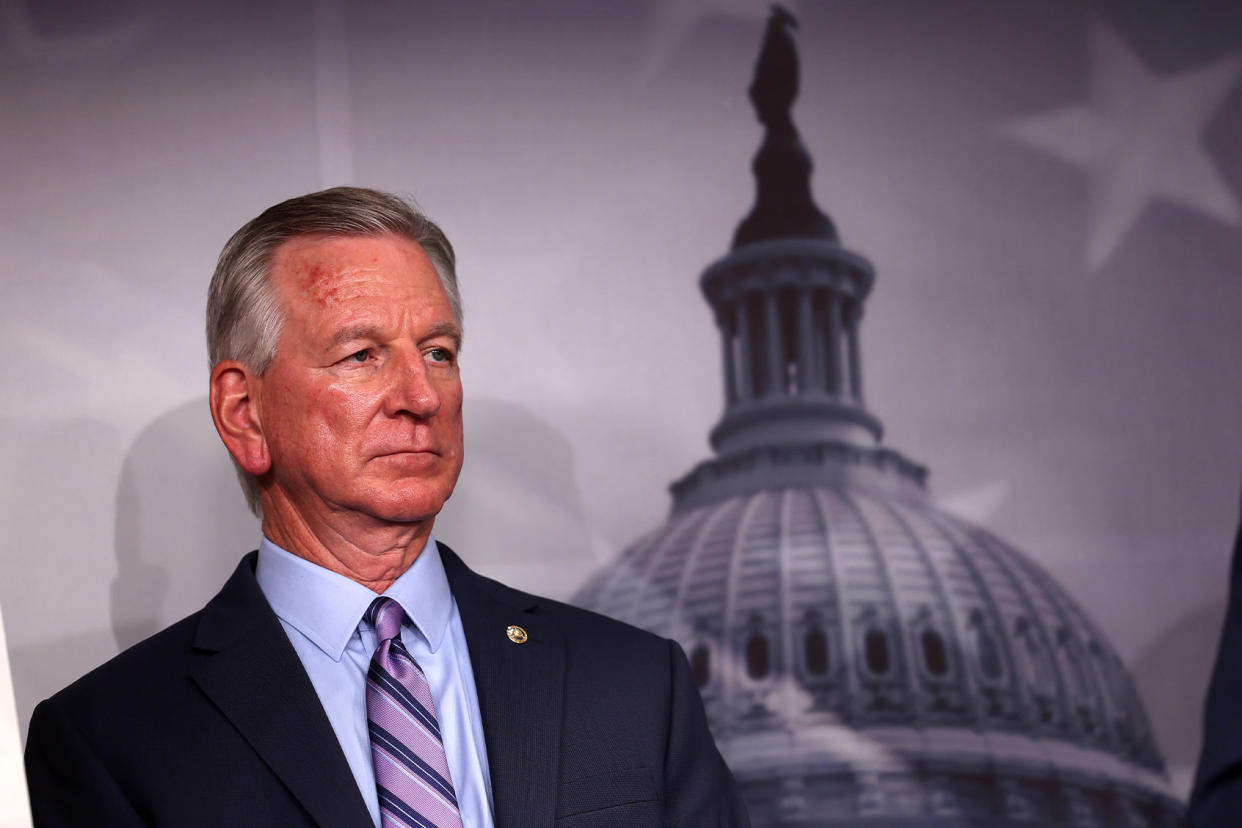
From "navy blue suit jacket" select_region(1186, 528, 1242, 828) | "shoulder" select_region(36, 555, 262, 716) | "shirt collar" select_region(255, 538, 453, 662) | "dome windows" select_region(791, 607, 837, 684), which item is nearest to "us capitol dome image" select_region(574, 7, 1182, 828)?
"dome windows" select_region(791, 607, 837, 684)

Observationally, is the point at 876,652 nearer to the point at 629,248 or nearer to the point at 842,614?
the point at 842,614

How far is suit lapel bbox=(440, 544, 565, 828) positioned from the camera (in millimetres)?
1896

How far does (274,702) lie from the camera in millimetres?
1859

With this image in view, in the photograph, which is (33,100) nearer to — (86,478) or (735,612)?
(86,478)

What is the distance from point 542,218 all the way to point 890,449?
35.0 inches

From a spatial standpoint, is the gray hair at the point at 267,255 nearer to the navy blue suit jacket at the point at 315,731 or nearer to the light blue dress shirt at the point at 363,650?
the light blue dress shirt at the point at 363,650

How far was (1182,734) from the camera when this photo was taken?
9.57ft

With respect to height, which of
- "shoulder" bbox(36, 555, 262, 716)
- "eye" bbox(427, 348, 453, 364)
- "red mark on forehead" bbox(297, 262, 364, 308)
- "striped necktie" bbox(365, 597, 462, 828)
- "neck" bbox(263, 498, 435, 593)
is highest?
"red mark on forehead" bbox(297, 262, 364, 308)

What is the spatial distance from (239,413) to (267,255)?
0.78ft

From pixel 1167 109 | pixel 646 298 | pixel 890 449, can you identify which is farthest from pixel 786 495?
pixel 1167 109

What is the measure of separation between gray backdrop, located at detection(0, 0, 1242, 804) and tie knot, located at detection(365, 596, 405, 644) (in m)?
0.92

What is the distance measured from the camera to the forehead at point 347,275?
202 cm

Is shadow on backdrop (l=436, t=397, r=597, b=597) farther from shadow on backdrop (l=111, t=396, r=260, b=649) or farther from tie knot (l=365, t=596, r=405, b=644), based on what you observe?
tie knot (l=365, t=596, r=405, b=644)

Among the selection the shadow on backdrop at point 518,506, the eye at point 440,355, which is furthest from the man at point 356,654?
the shadow on backdrop at point 518,506
